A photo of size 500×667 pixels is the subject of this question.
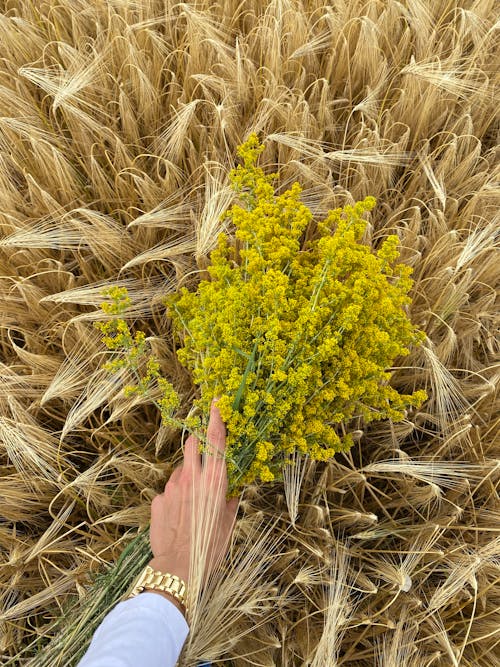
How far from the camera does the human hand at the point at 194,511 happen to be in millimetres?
714

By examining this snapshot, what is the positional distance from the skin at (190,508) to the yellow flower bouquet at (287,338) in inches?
1.0

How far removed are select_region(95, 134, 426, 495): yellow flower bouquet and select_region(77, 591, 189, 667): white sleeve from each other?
7.8 inches

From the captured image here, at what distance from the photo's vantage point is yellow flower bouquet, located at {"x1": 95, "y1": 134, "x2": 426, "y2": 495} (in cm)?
68

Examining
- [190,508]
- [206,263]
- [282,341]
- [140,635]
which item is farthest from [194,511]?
[206,263]

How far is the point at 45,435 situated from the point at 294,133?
799 mm

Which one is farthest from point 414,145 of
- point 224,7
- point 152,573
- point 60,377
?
point 152,573

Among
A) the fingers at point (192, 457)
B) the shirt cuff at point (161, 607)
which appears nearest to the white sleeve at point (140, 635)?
the shirt cuff at point (161, 607)

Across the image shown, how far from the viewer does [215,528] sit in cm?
74

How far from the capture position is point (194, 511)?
709 mm

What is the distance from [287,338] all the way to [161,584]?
41 centimetres

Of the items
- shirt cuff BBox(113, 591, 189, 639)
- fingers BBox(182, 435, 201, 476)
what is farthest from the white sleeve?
fingers BBox(182, 435, 201, 476)

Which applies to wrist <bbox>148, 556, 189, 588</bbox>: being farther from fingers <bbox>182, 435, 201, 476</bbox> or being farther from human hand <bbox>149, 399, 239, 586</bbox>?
fingers <bbox>182, 435, 201, 476</bbox>

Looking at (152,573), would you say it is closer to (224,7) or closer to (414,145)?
(414,145)

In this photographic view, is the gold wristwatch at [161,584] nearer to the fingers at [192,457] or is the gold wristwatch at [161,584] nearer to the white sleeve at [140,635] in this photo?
the white sleeve at [140,635]
